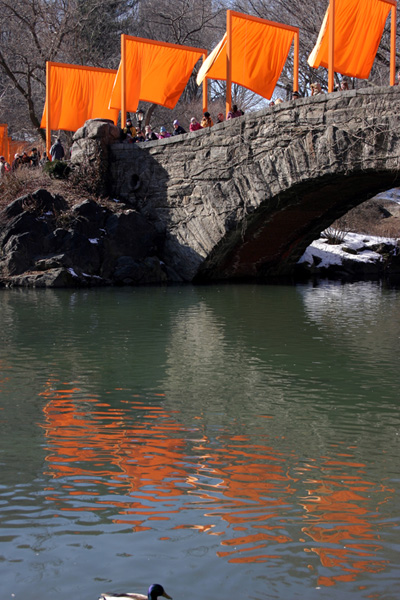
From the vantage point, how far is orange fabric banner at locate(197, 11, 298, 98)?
18062mm

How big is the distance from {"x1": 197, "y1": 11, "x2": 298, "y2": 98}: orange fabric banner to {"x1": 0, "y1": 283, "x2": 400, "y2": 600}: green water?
34.2ft

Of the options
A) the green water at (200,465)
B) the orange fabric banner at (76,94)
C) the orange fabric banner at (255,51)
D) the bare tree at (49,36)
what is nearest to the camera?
the green water at (200,465)

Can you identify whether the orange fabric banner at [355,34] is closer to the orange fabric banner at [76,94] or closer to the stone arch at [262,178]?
the stone arch at [262,178]

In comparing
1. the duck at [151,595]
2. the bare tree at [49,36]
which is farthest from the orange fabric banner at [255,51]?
the duck at [151,595]

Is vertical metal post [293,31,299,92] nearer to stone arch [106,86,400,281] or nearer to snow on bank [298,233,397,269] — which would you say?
stone arch [106,86,400,281]

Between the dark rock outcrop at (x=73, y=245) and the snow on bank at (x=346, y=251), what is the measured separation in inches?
236

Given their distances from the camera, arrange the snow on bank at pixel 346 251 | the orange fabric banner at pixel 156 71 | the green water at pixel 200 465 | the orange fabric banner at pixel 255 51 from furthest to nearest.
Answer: the snow on bank at pixel 346 251, the orange fabric banner at pixel 156 71, the orange fabric banner at pixel 255 51, the green water at pixel 200 465

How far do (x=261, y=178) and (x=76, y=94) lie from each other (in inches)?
346

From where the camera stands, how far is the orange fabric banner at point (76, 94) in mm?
22250

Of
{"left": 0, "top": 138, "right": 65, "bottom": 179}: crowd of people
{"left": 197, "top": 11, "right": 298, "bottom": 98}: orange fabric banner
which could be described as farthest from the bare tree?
{"left": 197, "top": 11, "right": 298, "bottom": 98}: orange fabric banner

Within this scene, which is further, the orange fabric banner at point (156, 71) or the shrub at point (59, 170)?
the orange fabric banner at point (156, 71)

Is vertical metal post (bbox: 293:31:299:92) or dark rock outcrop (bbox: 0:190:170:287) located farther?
vertical metal post (bbox: 293:31:299:92)

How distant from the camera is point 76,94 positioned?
2262 cm

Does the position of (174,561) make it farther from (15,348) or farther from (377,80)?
(377,80)
